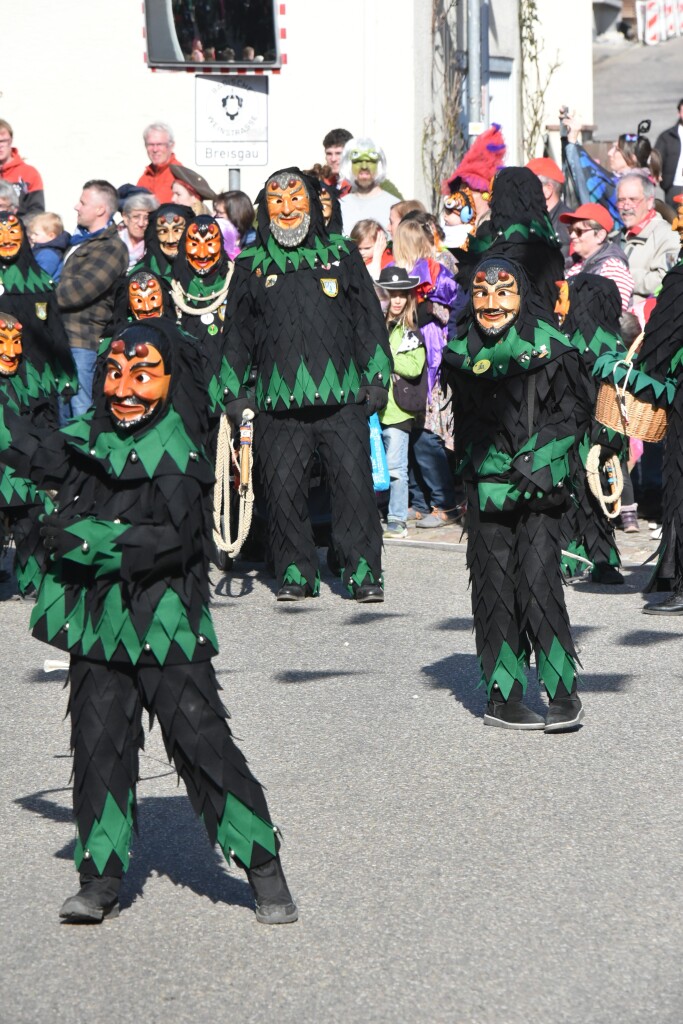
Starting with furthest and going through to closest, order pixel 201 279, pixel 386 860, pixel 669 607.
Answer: pixel 201 279 → pixel 669 607 → pixel 386 860

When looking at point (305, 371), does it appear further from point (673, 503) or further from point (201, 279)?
point (673, 503)

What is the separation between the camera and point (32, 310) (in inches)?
400

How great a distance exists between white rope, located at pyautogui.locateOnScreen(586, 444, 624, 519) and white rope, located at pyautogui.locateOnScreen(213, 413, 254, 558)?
1.81m

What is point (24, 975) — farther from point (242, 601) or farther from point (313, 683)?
point (242, 601)

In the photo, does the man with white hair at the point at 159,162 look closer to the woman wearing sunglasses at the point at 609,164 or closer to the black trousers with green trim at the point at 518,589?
the woman wearing sunglasses at the point at 609,164

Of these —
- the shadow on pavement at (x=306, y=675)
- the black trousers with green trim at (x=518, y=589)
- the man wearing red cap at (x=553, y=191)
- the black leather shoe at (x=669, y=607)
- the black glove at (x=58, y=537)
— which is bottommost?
the shadow on pavement at (x=306, y=675)

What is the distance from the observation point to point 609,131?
99.6 ft

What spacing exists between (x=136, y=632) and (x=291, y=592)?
188 inches

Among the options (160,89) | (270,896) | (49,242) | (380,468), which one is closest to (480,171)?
(380,468)

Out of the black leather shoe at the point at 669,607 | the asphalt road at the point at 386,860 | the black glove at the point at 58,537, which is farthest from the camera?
the black leather shoe at the point at 669,607

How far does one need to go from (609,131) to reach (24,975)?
27.4 meters

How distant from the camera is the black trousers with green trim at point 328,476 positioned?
9.44 meters

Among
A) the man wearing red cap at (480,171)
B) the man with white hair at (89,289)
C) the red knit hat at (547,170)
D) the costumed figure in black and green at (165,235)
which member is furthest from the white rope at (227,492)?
the red knit hat at (547,170)

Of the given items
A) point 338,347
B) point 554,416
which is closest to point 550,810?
point 554,416
